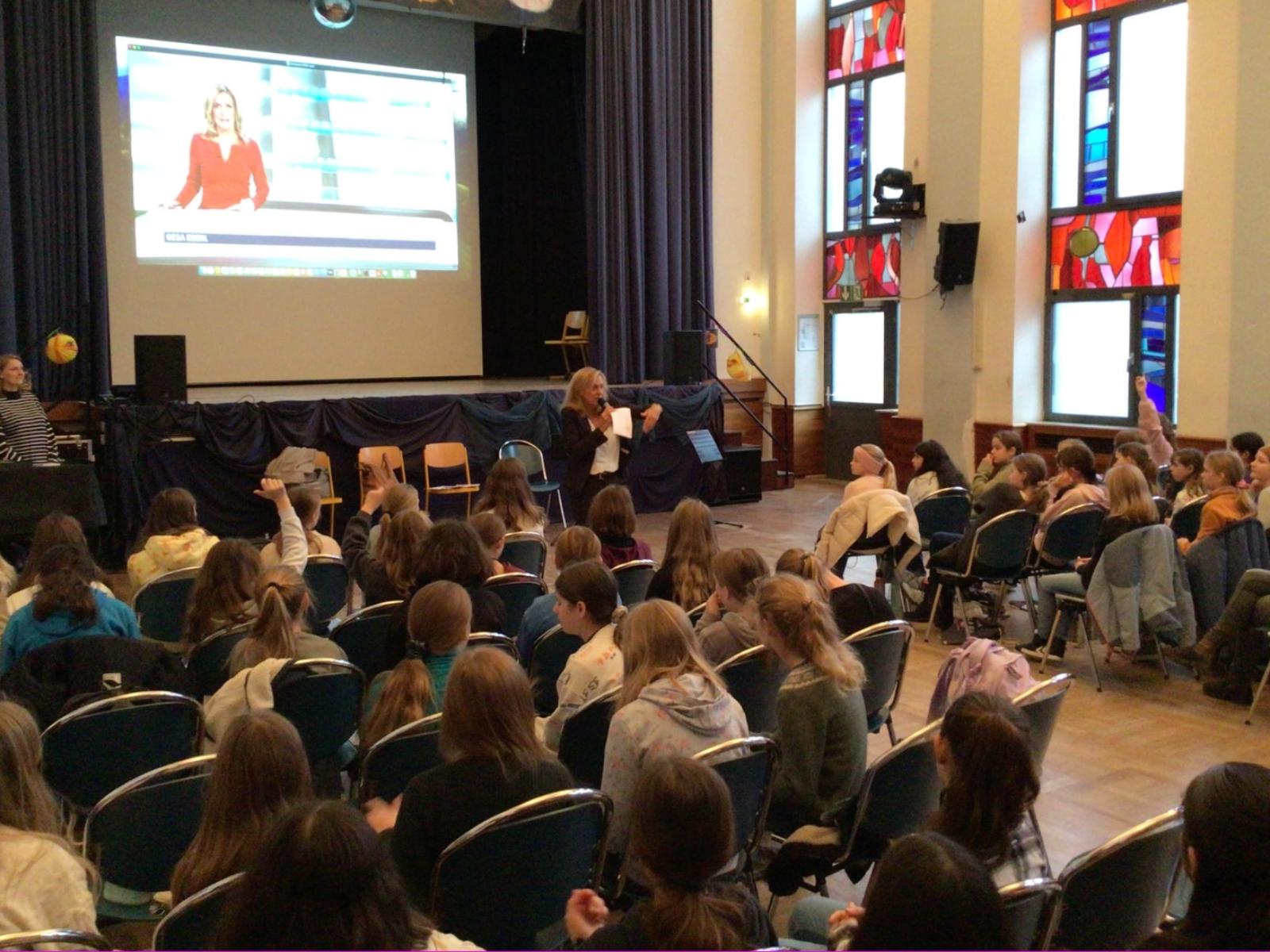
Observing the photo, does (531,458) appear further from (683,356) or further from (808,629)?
(808,629)

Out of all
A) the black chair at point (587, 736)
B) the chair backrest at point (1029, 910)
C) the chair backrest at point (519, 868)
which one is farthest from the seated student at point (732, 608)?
the chair backrest at point (1029, 910)

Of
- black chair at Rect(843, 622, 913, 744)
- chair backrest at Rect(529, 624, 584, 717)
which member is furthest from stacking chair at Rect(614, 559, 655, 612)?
black chair at Rect(843, 622, 913, 744)

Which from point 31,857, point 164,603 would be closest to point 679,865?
point 31,857

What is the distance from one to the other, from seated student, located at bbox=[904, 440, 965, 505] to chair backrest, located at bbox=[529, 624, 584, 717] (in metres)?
3.55

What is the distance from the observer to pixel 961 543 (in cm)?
598

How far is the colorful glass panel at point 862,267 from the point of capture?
477 inches

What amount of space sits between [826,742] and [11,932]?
69.9 inches

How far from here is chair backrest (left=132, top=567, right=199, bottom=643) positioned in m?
4.47

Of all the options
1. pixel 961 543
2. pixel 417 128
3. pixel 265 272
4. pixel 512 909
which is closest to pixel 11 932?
pixel 512 909

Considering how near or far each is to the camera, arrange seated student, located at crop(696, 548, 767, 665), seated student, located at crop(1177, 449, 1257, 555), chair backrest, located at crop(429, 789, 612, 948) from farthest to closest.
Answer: seated student, located at crop(1177, 449, 1257, 555)
seated student, located at crop(696, 548, 767, 665)
chair backrest, located at crop(429, 789, 612, 948)

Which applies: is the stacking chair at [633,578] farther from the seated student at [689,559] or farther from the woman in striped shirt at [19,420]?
the woman in striped shirt at [19,420]

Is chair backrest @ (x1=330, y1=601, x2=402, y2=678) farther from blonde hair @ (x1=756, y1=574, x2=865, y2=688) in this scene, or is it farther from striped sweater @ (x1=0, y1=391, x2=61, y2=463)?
striped sweater @ (x1=0, y1=391, x2=61, y2=463)

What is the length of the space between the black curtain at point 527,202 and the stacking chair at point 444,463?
13.5 feet

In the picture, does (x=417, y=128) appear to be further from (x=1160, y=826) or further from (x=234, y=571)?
(x=1160, y=826)
